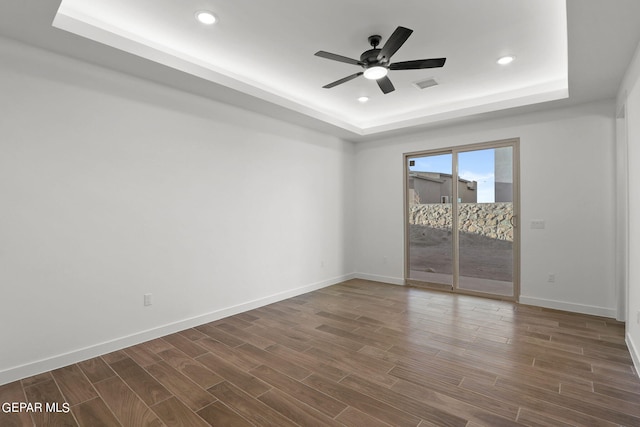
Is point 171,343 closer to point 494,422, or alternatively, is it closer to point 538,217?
point 494,422

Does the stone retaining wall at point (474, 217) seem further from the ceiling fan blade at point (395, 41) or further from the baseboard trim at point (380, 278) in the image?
the ceiling fan blade at point (395, 41)

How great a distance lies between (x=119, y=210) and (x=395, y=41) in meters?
2.82

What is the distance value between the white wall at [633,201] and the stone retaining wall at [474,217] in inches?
67.5

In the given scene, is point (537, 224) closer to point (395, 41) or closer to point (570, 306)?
point (570, 306)

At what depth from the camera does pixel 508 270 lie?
464cm

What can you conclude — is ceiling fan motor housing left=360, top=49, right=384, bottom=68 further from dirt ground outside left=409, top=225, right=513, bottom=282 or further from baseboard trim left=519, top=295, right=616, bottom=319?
baseboard trim left=519, top=295, right=616, bottom=319

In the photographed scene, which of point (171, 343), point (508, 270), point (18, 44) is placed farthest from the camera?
point (508, 270)

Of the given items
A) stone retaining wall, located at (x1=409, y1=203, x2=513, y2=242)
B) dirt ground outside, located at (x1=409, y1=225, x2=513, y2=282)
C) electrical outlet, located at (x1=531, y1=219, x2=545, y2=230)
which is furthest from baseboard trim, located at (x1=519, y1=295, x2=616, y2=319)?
electrical outlet, located at (x1=531, y1=219, x2=545, y2=230)

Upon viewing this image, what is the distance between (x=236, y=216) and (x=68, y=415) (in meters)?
2.43

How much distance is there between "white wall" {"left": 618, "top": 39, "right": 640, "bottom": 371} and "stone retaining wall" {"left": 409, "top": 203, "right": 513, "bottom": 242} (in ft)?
5.62

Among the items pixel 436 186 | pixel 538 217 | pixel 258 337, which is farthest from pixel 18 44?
pixel 538 217

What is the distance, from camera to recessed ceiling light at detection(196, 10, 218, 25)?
2631mm

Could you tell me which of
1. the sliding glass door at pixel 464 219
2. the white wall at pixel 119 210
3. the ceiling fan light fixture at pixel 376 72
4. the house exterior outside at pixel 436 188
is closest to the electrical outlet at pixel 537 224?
the sliding glass door at pixel 464 219

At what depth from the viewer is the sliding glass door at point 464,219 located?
15.2ft
